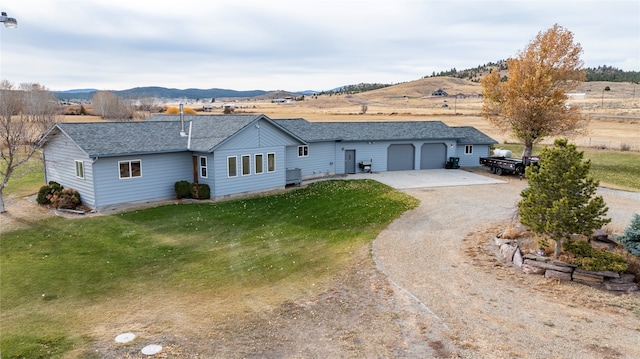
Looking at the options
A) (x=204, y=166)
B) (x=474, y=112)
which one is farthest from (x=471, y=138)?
(x=474, y=112)

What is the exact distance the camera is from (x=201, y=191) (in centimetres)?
2394

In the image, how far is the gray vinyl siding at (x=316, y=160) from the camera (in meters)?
29.3

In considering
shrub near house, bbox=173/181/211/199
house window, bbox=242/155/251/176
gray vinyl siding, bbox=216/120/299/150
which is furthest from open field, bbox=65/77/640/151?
shrub near house, bbox=173/181/211/199

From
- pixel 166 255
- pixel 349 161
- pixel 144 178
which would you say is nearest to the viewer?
pixel 166 255

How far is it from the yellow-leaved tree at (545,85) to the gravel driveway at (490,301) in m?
15.8

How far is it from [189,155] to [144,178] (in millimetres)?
2937

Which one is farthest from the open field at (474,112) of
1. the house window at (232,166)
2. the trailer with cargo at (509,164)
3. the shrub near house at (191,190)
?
the shrub near house at (191,190)

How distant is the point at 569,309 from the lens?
11.2 m

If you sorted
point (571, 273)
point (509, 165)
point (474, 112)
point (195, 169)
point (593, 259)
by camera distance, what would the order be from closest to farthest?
point (593, 259)
point (571, 273)
point (195, 169)
point (509, 165)
point (474, 112)

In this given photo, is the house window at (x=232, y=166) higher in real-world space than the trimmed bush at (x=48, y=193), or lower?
higher

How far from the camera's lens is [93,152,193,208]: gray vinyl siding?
21.7 meters

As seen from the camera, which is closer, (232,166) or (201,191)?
(201,191)

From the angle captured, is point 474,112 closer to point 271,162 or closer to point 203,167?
point 271,162

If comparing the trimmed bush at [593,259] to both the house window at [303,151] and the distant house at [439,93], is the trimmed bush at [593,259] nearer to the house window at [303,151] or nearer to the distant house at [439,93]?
the house window at [303,151]
